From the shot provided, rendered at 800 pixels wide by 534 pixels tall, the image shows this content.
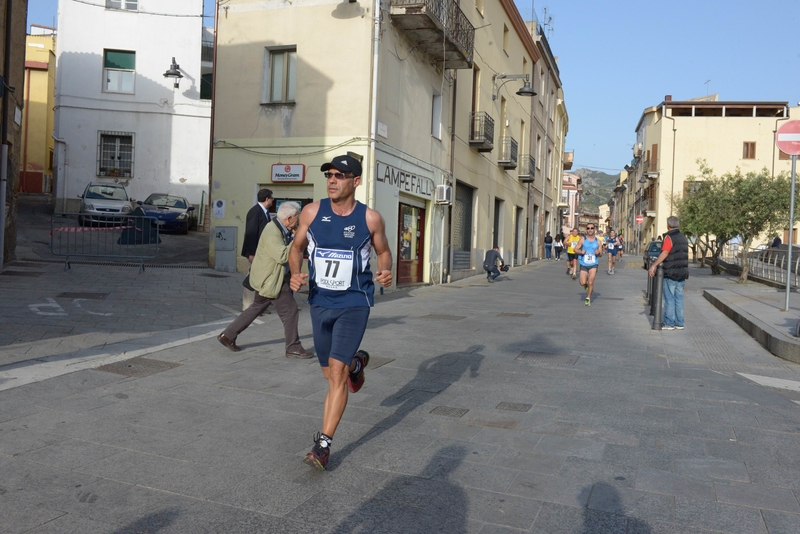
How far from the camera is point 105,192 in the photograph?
23.4 m

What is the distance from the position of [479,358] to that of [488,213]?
18406 mm

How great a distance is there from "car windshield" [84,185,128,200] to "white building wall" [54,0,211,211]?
15.6 feet

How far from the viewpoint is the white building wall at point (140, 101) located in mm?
27562

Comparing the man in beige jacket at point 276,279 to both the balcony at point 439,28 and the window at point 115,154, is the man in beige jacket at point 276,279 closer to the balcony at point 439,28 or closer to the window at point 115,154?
the balcony at point 439,28

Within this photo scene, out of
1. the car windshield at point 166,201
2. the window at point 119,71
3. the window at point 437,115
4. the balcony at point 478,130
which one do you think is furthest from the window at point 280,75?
the window at point 119,71

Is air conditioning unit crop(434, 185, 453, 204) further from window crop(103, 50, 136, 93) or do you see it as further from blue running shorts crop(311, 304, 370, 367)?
window crop(103, 50, 136, 93)

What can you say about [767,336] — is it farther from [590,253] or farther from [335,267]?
[335,267]

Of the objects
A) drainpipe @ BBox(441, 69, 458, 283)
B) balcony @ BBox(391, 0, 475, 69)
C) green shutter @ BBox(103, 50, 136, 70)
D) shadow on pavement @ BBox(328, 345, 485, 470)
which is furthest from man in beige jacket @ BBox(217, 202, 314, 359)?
green shutter @ BBox(103, 50, 136, 70)

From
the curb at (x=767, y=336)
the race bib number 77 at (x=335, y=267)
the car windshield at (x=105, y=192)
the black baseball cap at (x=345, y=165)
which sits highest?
the car windshield at (x=105, y=192)

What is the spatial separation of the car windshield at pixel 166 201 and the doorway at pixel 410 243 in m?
9.84

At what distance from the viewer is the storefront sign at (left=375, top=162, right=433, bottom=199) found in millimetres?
15812

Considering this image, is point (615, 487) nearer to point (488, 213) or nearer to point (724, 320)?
point (724, 320)

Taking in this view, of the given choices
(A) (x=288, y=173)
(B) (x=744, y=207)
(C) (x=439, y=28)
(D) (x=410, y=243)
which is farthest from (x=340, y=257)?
(B) (x=744, y=207)

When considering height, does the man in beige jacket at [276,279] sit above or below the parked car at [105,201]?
below
